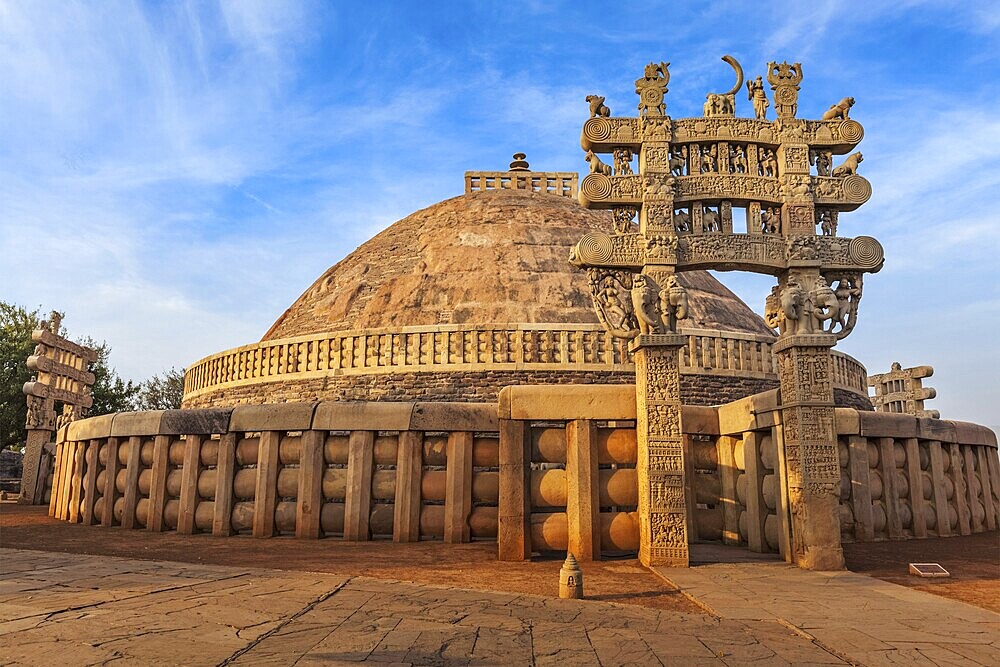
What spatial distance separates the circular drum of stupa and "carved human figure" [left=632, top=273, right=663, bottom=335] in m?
6.68

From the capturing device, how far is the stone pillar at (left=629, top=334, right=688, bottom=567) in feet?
23.0

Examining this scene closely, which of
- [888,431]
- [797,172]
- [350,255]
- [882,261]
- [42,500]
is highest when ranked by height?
[350,255]

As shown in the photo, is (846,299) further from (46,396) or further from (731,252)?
(46,396)

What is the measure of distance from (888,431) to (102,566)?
31.5ft

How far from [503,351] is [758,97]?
918 cm

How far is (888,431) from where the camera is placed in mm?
9281

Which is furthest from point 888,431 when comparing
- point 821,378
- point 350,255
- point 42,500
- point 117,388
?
point 117,388

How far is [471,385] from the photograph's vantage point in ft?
53.4

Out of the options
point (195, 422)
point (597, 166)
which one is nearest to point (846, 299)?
point (597, 166)

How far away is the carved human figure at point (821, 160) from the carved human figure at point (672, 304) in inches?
104

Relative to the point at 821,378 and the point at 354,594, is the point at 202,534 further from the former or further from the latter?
the point at 821,378

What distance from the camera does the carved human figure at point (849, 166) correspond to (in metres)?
8.39

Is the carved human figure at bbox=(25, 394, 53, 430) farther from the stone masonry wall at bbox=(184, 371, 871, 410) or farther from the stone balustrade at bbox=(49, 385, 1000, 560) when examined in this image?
the stone balustrade at bbox=(49, 385, 1000, 560)

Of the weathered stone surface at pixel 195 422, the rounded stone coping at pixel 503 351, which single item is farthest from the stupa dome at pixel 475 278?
the weathered stone surface at pixel 195 422
